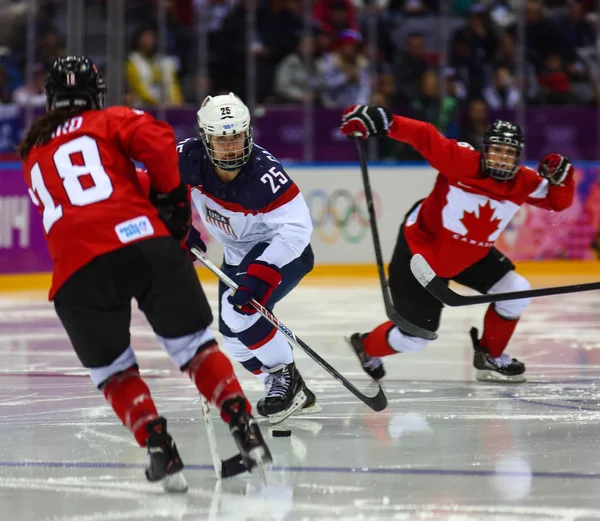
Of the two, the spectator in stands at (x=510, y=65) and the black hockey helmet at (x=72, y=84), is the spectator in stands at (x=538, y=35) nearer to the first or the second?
the spectator in stands at (x=510, y=65)

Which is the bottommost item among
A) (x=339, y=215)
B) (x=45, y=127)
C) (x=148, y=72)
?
(x=339, y=215)

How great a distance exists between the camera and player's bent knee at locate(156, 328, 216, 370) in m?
2.90

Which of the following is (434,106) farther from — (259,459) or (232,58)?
(259,459)

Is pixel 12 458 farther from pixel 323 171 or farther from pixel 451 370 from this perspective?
pixel 323 171

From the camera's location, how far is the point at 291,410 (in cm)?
383

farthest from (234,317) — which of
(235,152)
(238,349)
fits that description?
(235,152)

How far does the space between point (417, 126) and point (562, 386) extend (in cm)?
116

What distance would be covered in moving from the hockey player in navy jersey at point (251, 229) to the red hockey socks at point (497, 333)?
94 cm

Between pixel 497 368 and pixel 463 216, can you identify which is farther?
pixel 497 368

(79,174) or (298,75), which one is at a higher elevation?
(79,174)

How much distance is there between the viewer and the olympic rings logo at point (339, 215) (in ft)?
25.6

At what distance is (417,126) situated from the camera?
4355mm

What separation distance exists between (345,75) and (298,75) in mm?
360

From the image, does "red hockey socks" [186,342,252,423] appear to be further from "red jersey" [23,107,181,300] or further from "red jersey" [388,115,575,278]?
"red jersey" [388,115,575,278]
